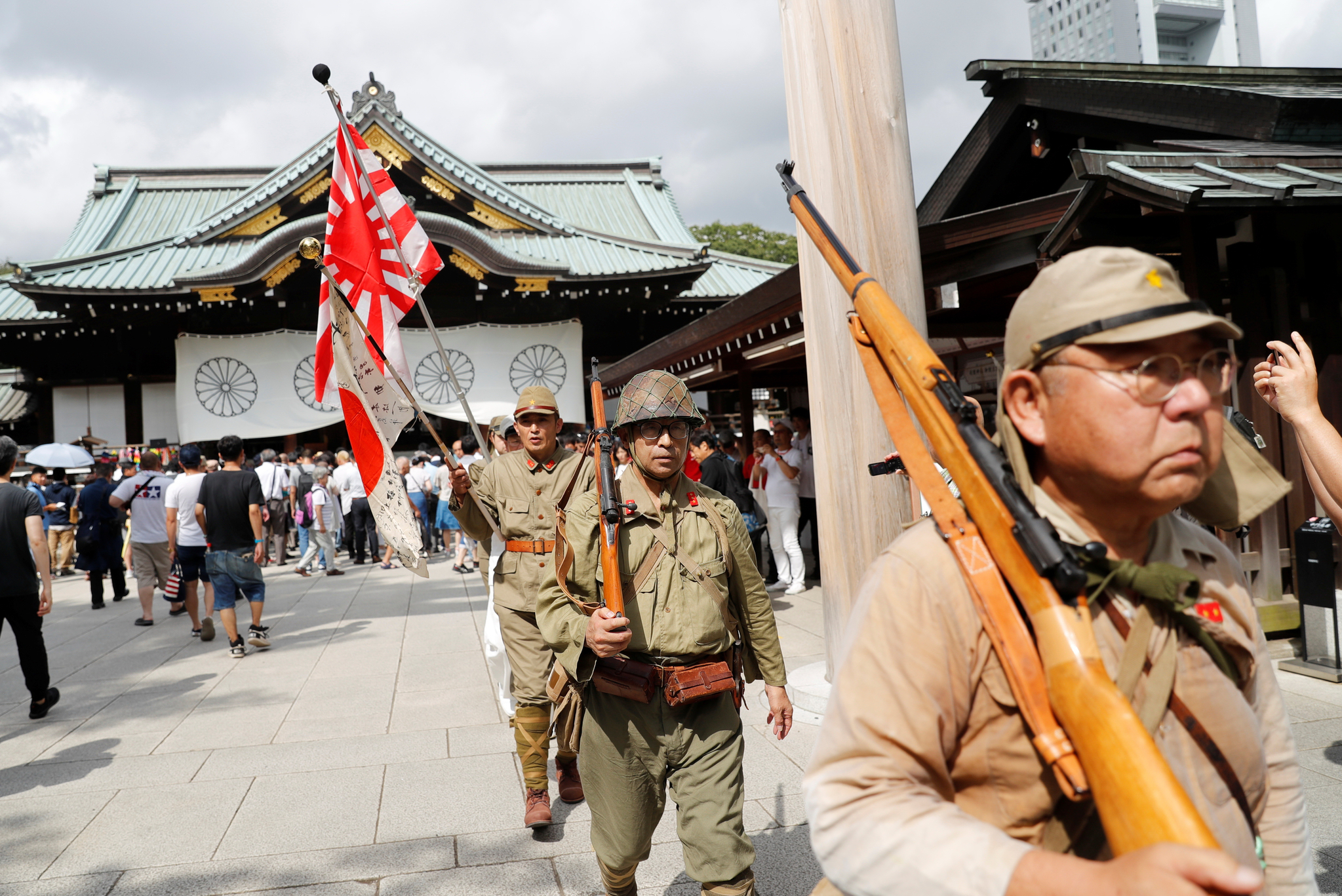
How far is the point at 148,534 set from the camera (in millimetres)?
9055

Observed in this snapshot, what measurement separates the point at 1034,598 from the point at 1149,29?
7515cm

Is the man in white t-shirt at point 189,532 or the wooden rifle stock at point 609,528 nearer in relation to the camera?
the wooden rifle stock at point 609,528

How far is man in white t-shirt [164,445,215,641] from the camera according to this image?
7980 millimetres

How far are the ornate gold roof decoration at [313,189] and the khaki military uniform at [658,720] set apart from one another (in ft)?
43.5

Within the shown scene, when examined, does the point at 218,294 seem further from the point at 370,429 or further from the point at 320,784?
the point at 320,784

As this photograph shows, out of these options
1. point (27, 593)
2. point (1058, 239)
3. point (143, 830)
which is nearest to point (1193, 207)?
point (1058, 239)

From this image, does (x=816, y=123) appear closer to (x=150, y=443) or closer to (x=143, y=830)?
(x=143, y=830)

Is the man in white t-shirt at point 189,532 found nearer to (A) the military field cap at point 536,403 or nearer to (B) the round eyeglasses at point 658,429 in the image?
(A) the military field cap at point 536,403

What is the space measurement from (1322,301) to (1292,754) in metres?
5.03

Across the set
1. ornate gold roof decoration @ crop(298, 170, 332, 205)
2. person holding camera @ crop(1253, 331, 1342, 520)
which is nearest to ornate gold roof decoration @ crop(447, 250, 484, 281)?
ornate gold roof decoration @ crop(298, 170, 332, 205)

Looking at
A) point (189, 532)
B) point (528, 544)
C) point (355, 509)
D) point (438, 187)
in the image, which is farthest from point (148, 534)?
point (438, 187)

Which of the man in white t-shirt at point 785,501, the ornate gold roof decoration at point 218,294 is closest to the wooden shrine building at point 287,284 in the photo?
the ornate gold roof decoration at point 218,294

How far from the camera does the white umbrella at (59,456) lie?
42.2 ft

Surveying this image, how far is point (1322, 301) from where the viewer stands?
512 cm
